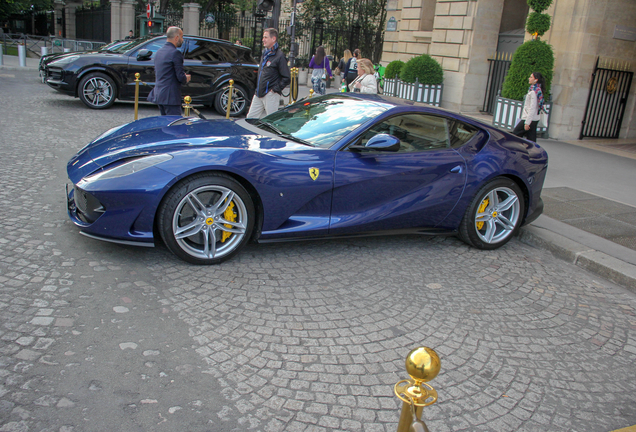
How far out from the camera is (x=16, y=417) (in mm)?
2430

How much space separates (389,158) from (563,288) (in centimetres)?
194

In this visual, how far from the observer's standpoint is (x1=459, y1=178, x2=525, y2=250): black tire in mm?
5246

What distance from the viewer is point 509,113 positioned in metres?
13.0

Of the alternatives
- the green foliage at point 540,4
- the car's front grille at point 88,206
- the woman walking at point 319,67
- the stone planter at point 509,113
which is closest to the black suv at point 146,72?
the woman walking at point 319,67

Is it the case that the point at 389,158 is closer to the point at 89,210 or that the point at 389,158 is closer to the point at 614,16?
the point at 89,210

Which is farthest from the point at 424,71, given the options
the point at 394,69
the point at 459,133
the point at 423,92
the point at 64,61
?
the point at 459,133

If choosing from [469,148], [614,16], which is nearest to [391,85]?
[614,16]

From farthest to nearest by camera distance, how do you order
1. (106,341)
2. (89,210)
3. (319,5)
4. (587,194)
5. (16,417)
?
1. (319,5)
2. (587,194)
3. (89,210)
4. (106,341)
5. (16,417)

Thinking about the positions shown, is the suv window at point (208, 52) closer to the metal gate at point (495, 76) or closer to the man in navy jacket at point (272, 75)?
the man in navy jacket at point (272, 75)

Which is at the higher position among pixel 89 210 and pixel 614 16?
pixel 614 16

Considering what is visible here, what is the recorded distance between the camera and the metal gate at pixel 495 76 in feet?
52.5

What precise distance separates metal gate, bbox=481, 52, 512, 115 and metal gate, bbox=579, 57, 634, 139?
122 inches

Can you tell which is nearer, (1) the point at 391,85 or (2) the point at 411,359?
(2) the point at 411,359

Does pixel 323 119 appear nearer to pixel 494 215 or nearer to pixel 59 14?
pixel 494 215
